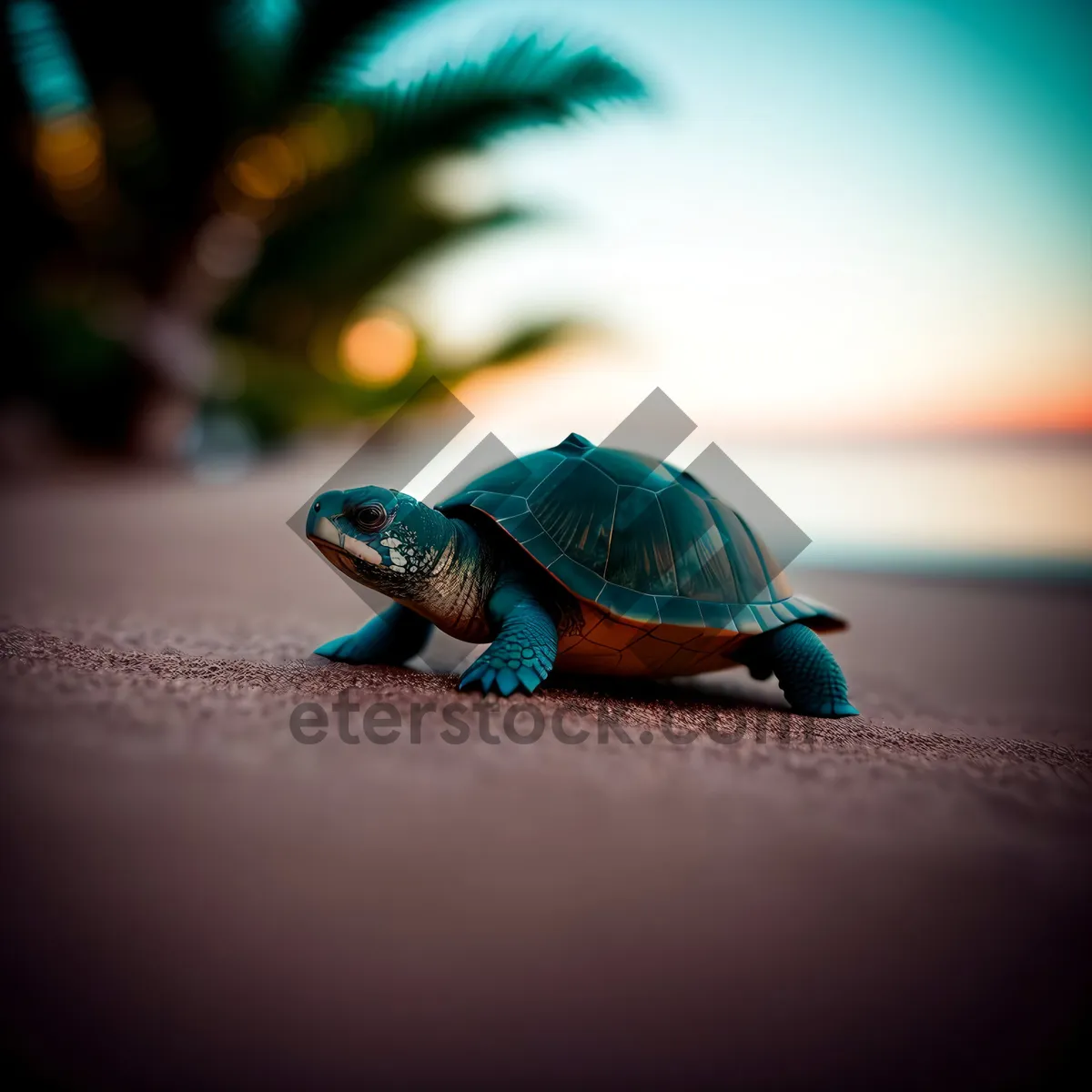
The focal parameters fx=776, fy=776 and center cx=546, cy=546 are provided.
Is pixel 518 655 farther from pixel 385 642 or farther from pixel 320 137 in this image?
pixel 320 137

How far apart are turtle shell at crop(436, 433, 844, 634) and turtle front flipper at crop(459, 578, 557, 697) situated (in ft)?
0.35

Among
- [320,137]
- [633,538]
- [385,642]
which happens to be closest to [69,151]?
[320,137]

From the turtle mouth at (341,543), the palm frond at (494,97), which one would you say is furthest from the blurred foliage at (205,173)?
the turtle mouth at (341,543)

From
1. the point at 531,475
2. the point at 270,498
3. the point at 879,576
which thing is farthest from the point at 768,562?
the point at 270,498

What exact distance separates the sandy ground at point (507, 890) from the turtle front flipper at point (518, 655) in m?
0.08

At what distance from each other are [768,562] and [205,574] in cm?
226

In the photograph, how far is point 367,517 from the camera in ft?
5.16

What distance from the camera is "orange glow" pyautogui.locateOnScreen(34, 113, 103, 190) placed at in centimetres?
702

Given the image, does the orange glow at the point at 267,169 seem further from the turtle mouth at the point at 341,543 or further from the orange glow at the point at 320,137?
the turtle mouth at the point at 341,543

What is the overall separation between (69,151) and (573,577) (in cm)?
884

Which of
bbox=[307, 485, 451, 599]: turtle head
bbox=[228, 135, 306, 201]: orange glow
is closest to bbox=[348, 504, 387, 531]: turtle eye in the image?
bbox=[307, 485, 451, 599]: turtle head

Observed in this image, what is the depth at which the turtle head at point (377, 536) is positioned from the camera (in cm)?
156

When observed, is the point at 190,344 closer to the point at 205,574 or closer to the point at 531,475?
the point at 205,574

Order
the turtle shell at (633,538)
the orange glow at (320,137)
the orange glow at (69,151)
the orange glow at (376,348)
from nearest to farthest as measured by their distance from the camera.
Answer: the turtle shell at (633,538) → the orange glow at (320,137) → the orange glow at (69,151) → the orange glow at (376,348)
